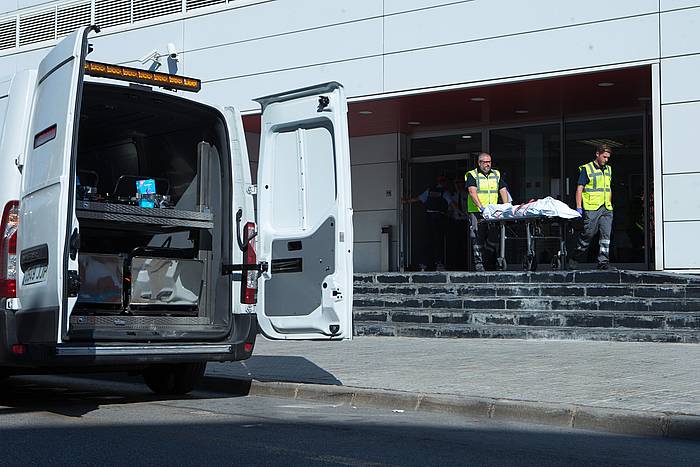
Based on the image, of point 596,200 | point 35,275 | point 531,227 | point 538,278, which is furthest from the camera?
point 531,227

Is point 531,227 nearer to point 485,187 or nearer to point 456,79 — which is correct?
point 485,187

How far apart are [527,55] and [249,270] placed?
8.95 meters

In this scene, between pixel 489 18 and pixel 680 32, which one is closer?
pixel 680 32

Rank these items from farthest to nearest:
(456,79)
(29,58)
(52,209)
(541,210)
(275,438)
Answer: (29,58)
(456,79)
(541,210)
(52,209)
(275,438)

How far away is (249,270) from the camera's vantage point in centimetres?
891

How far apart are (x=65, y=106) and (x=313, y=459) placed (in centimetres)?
Result: 307

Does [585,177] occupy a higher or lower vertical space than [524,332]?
higher

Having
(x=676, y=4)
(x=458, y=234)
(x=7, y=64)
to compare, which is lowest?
(x=458, y=234)

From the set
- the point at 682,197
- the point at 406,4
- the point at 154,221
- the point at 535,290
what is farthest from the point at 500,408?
the point at 406,4

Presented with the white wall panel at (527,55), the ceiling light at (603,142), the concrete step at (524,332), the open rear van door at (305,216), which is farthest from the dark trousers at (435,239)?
the open rear van door at (305,216)

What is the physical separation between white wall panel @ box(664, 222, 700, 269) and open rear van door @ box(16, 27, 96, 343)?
990cm

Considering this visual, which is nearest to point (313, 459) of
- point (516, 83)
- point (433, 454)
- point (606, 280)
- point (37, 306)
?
point (433, 454)

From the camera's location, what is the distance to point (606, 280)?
14789mm

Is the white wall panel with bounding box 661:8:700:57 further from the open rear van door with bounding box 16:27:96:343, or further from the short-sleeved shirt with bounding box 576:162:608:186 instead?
the open rear van door with bounding box 16:27:96:343
